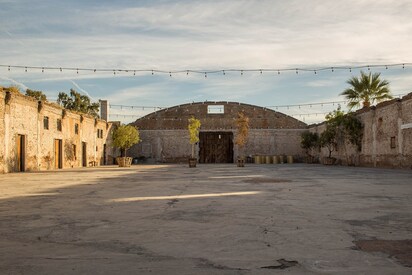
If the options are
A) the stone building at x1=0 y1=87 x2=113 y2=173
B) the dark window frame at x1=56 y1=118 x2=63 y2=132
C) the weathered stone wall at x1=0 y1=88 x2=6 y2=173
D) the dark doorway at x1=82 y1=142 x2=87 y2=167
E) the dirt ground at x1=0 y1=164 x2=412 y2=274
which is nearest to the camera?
the dirt ground at x1=0 y1=164 x2=412 y2=274

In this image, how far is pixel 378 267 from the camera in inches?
133

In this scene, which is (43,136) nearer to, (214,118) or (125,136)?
(125,136)

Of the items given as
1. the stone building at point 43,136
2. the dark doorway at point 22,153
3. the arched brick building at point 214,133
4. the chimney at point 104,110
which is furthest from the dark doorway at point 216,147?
the dark doorway at point 22,153

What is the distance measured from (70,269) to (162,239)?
4.38 feet

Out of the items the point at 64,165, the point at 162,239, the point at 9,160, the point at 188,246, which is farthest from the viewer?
the point at 64,165

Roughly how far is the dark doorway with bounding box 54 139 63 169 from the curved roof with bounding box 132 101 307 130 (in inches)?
519

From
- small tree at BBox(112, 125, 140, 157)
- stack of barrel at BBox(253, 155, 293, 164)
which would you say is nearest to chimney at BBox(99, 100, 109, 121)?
small tree at BBox(112, 125, 140, 157)

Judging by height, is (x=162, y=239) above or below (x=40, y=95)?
below

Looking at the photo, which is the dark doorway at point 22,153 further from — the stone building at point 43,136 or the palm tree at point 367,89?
the palm tree at point 367,89

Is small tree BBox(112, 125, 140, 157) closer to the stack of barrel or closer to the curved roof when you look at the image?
the curved roof

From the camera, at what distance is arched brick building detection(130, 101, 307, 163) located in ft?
130

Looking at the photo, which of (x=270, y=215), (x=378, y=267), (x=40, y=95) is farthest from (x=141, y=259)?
(x=40, y=95)

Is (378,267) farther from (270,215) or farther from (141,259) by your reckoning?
(270,215)

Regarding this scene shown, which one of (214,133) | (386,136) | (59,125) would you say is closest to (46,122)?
(59,125)
